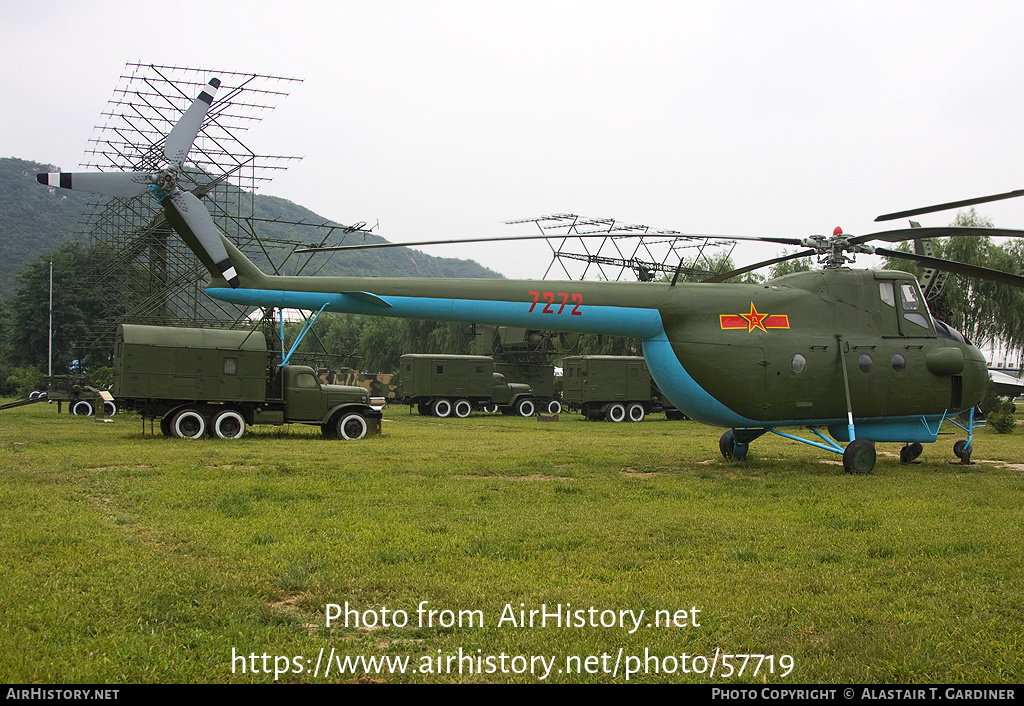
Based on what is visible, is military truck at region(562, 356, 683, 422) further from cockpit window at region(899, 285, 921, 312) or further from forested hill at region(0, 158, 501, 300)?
forested hill at region(0, 158, 501, 300)

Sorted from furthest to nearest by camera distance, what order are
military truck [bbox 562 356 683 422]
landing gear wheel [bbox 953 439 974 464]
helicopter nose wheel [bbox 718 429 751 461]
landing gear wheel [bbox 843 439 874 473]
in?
military truck [bbox 562 356 683 422]
helicopter nose wheel [bbox 718 429 751 461]
landing gear wheel [bbox 953 439 974 464]
landing gear wheel [bbox 843 439 874 473]

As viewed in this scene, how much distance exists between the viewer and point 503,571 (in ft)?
18.9

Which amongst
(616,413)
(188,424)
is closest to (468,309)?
(188,424)

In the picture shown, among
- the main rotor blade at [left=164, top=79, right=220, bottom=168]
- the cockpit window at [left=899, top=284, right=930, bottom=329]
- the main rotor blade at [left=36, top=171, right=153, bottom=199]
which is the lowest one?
the cockpit window at [left=899, top=284, right=930, bottom=329]

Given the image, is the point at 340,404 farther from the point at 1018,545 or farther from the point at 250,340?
the point at 1018,545

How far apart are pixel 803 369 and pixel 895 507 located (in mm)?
4078

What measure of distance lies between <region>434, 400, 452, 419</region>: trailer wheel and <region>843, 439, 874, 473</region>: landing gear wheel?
21.1 meters

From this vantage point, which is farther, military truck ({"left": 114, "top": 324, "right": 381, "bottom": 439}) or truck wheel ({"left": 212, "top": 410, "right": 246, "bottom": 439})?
truck wheel ({"left": 212, "top": 410, "right": 246, "bottom": 439})

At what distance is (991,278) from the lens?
11148 mm

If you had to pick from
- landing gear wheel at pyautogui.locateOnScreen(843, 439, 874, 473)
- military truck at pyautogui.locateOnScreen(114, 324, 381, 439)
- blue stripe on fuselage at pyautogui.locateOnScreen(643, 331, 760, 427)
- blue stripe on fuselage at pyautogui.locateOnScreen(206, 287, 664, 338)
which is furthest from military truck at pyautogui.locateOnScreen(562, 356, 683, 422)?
landing gear wheel at pyautogui.locateOnScreen(843, 439, 874, 473)

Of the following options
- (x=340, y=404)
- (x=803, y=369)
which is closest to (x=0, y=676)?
(x=803, y=369)

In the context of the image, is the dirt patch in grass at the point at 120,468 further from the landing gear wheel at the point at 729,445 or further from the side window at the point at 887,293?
the side window at the point at 887,293

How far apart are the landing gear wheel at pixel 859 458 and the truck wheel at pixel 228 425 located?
44.1 ft

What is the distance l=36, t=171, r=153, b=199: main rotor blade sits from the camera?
11.6m
